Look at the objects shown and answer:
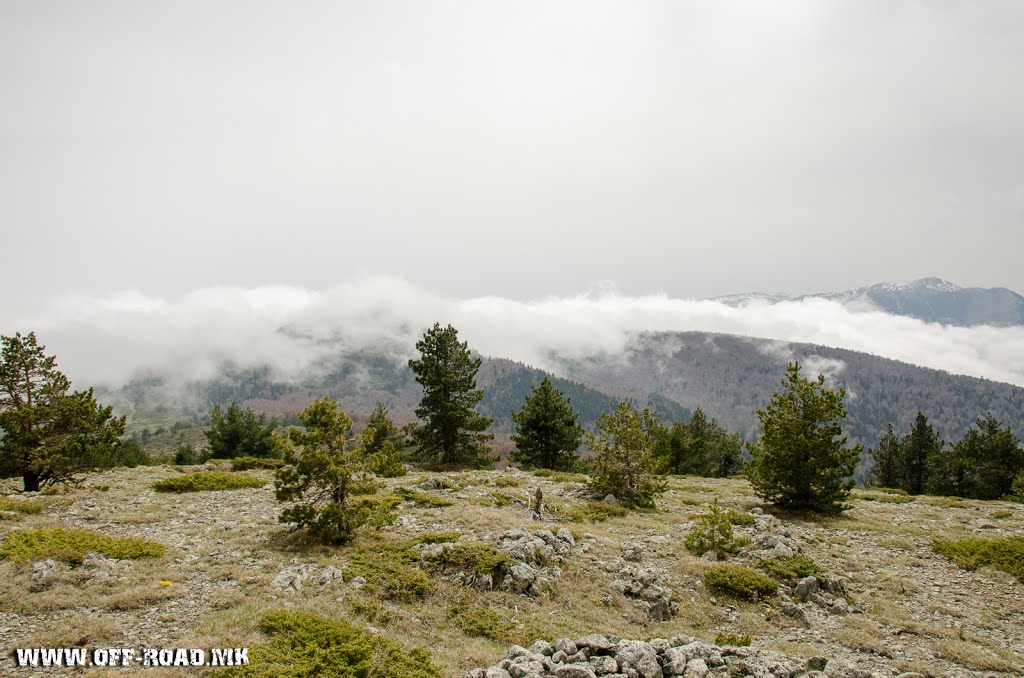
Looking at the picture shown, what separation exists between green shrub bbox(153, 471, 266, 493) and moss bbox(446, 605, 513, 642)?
2039 centimetres

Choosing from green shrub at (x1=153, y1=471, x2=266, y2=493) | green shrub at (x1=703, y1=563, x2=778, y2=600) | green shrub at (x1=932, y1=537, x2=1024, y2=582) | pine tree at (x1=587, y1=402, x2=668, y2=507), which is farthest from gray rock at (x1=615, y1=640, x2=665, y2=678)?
green shrub at (x1=153, y1=471, x2=266, y2=493)

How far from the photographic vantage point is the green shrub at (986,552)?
17.9 meters


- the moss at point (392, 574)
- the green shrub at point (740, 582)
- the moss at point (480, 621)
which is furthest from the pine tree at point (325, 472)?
the green shrub at point (740, 582)

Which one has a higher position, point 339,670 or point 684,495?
point 339,670

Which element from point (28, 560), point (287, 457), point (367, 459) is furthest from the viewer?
point (367, 459)

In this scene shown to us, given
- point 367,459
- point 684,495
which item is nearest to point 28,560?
point 367,459

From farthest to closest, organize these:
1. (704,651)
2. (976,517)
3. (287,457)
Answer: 1. (976,517)
2. (287,457)
3. (704,651)

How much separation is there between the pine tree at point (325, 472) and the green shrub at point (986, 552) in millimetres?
22203

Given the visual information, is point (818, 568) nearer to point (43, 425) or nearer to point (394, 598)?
point (394, 598)

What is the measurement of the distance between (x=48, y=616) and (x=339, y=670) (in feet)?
24.3

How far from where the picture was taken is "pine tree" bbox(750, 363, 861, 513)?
2448 centimetres

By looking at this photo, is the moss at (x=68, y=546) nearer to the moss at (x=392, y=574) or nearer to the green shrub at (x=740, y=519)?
the moss at (x=392, y=574)

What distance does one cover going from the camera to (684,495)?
32.9 m

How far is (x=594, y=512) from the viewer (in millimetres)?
24172
